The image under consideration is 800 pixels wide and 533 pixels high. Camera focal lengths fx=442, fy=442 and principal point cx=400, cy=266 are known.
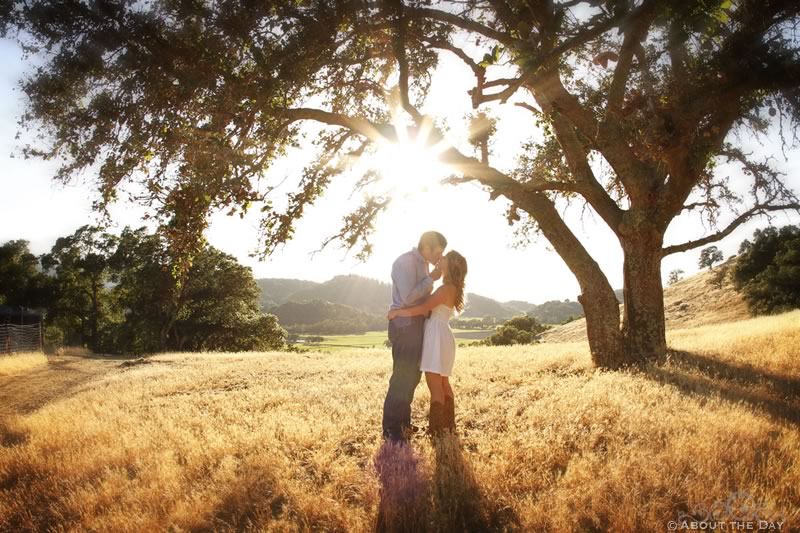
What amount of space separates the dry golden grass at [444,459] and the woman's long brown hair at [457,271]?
1.93 meters

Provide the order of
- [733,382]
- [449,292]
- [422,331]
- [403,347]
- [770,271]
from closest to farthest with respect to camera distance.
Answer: [449,292] < [403,347] < [422,331] < [733,382] < [770,271]

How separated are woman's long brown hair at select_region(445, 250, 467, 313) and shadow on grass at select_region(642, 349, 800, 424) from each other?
13.5ft

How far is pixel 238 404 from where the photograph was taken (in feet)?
30.5

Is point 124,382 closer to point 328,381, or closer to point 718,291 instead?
point 328,381

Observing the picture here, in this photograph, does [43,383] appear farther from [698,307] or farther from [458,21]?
[698,307]

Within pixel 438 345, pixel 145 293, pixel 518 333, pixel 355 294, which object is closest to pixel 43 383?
pixel 438 345

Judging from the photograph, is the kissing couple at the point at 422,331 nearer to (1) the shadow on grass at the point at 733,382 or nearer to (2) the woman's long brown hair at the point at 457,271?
(2) the woman's long brown hair at the point at 457,271

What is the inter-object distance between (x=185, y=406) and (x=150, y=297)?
38777 millimetres

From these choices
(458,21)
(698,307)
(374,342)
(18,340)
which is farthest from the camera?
(374,342)

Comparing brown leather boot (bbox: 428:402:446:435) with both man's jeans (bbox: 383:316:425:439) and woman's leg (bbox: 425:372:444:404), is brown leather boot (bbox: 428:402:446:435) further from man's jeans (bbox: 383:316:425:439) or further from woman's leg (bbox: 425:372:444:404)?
man's jeans (bbox: 383:316:425:439)

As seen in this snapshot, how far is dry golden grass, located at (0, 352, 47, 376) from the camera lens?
20198mm

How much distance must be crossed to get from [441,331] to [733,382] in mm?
5639

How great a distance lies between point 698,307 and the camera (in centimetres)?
3778

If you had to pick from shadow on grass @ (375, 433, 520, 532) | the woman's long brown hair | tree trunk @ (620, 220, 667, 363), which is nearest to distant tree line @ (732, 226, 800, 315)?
tree trunk @ (620, 220, 667, 363)
